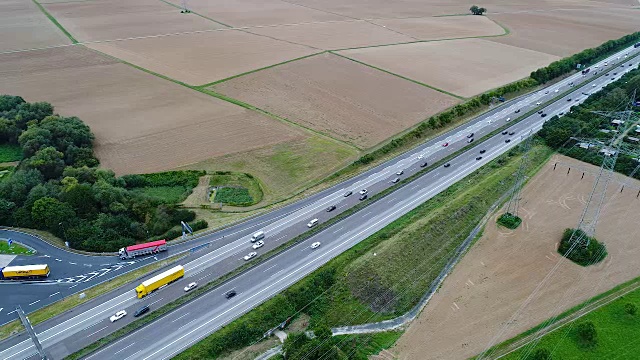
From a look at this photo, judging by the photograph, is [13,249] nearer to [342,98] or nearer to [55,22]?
[342,98]

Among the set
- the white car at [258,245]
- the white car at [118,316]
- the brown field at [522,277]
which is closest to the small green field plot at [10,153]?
the white car at [118,316]

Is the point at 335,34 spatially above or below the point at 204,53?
above

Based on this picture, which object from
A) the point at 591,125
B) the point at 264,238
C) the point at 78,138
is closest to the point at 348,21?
the point at 591,125

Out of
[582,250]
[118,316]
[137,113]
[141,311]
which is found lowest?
[118,316]

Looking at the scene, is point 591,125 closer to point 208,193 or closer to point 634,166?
point 634,166

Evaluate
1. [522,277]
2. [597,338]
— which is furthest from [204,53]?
[597,338]

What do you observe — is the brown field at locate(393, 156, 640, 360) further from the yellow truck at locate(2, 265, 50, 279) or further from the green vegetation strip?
the yellow truck at locate(2, 265, 50, 279)
